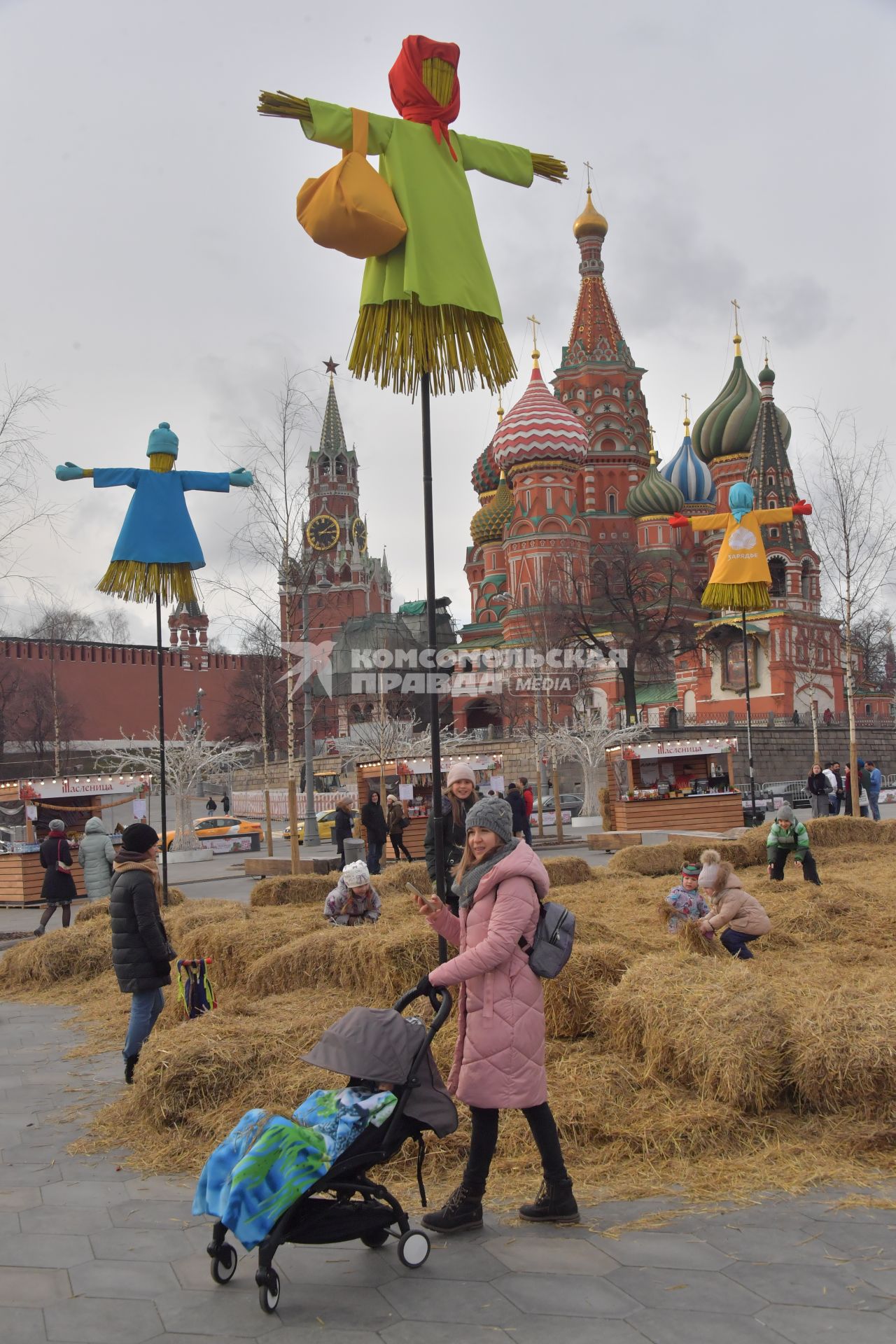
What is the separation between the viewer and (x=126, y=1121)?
5895 millimetres

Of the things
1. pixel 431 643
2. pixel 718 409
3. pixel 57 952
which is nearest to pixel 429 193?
pixel 431 643

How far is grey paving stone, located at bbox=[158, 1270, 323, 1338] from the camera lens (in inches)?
144

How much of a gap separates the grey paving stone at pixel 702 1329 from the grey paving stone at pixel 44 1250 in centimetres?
213

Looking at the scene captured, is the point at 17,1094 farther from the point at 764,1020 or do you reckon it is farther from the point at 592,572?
the point at 592,572

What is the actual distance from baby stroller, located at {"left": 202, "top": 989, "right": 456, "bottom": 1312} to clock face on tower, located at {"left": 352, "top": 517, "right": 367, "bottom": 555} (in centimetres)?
8353

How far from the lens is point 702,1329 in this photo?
3.50 metres

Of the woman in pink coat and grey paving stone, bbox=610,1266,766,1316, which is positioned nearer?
grey paving stone, bbox=610,1266,766,1316

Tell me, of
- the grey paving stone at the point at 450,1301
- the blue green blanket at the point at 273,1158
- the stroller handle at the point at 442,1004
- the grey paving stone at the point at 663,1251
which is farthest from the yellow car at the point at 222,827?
the grey paving stone at the point at 450,1301

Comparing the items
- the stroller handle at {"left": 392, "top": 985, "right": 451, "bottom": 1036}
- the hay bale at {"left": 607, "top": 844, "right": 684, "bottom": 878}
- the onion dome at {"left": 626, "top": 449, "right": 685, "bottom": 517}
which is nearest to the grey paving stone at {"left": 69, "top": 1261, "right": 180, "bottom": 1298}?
the stroller handle at {"left": 392, "top": 985, "right": 451, "bottom": 1036}

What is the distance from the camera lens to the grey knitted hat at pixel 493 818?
4.59 m

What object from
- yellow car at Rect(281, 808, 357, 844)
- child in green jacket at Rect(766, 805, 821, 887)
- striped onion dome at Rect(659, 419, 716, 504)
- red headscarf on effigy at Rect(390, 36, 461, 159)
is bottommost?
yellow car at Rect(281, 808, 357, 844)

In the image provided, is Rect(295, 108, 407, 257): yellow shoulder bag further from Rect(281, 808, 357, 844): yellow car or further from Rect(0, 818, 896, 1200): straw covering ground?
Rect(281, 808, 357, 844): yellow car

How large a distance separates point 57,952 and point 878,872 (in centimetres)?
921

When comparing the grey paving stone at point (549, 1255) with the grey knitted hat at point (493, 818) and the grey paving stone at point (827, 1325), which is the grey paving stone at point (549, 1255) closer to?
the grey paving stone at point (827, 1325)
